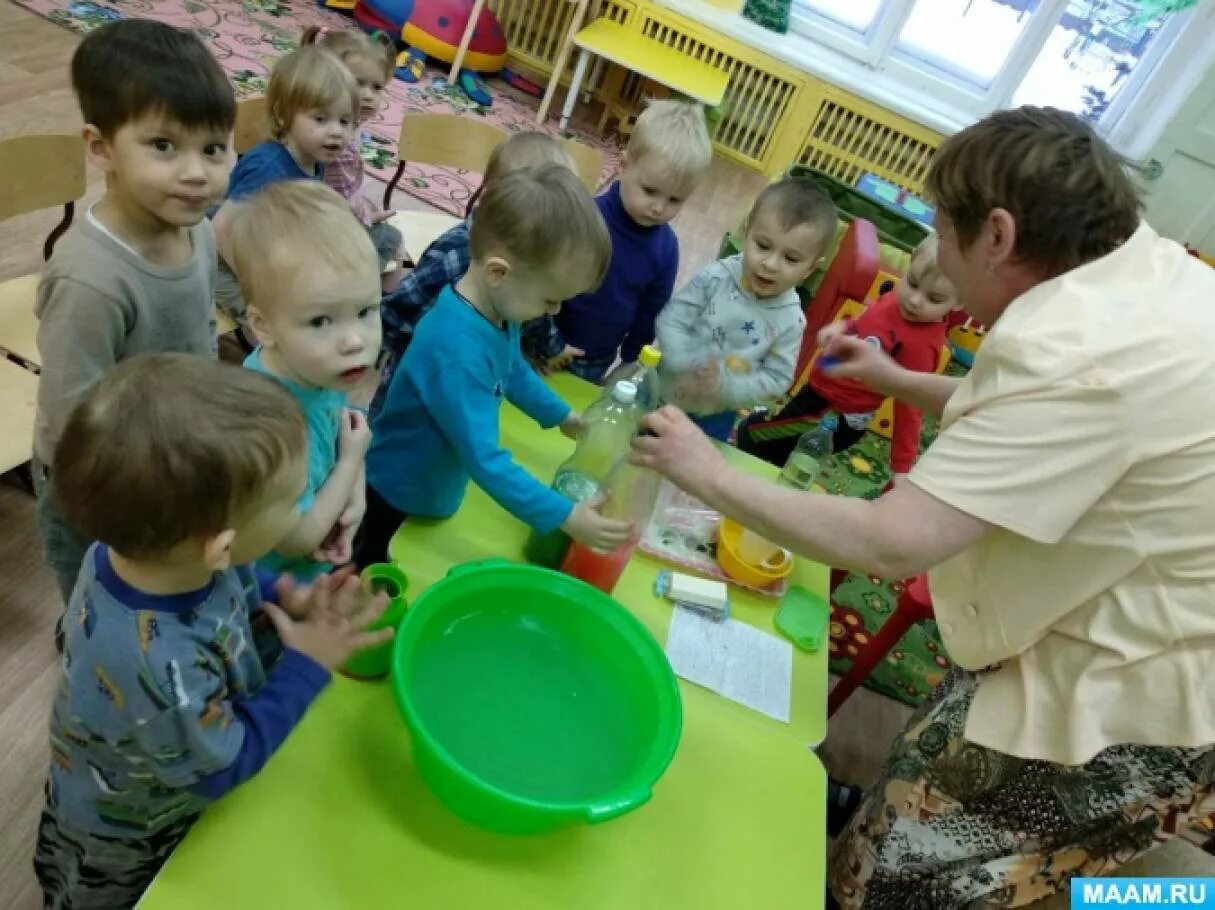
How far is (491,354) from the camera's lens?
1252 mm

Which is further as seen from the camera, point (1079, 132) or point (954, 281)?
point (954, 281)

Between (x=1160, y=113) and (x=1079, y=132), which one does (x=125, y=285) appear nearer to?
(x=1079, y=132)

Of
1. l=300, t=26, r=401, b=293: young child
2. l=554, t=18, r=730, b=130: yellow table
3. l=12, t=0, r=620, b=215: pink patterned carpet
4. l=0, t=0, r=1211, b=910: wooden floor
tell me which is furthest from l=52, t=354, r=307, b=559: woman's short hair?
l=554, t=18, r=730, b=130: yellow table

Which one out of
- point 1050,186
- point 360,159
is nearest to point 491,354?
point 1050,186

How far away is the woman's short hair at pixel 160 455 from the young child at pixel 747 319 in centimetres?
128

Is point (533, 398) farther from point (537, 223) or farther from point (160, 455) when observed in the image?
point (160, 455)

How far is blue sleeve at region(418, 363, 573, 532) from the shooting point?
1210 mm

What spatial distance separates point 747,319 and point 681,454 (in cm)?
86

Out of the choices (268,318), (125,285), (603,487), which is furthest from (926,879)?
(125,285)

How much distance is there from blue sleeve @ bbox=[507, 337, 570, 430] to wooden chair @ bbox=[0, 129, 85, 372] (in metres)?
1.10

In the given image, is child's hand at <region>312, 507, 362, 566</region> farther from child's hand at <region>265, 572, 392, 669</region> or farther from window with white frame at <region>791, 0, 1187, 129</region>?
window with white frame at <region>791, 0, 1187, 129</region>

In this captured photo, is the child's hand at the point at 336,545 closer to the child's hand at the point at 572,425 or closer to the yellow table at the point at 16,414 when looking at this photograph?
the child's hand at the point at 572,425

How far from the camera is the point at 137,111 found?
1.21 metres

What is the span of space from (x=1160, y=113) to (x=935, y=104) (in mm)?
1274
